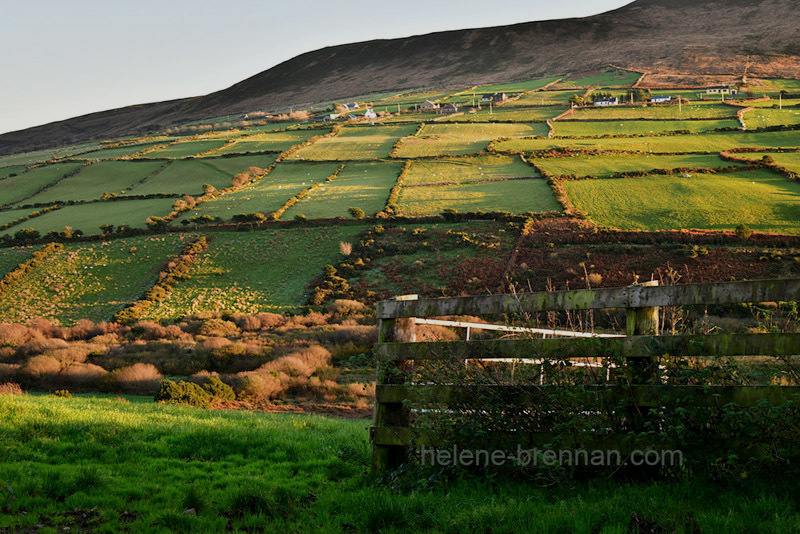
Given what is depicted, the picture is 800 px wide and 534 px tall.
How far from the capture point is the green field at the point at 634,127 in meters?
94.9

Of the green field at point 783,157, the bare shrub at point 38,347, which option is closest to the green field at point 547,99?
the green field at point 783,157

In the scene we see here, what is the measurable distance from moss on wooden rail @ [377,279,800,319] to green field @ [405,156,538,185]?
7166 centimetres

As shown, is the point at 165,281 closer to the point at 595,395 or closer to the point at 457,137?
the point at 595,395

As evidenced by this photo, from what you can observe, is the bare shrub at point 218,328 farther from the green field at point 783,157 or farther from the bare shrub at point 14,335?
the green field at point 783,157

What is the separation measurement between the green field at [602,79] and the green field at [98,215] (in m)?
116

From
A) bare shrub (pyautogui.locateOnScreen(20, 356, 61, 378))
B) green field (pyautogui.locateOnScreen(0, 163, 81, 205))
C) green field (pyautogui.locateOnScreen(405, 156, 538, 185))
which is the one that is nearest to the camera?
bare shrub (pyautogui.locateOnScreen(20, 356, 61, 378))

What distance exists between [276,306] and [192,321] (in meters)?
7.57

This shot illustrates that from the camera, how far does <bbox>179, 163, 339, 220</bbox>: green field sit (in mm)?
75438

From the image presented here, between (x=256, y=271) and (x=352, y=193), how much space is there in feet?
66.2

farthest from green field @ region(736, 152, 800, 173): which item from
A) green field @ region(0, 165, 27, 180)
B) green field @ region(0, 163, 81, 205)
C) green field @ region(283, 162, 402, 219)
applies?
green field @ region(0, 165, 27, 180)

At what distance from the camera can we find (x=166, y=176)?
99000 millimetres

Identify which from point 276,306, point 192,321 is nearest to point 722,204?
point 276,306

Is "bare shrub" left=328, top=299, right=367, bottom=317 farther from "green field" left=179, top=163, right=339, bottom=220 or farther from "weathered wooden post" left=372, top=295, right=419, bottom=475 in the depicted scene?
"weathered wooden post" left=372, top=295, right=419, bottom=475

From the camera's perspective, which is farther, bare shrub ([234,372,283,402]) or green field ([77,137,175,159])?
green field ([77,137,175,159])
